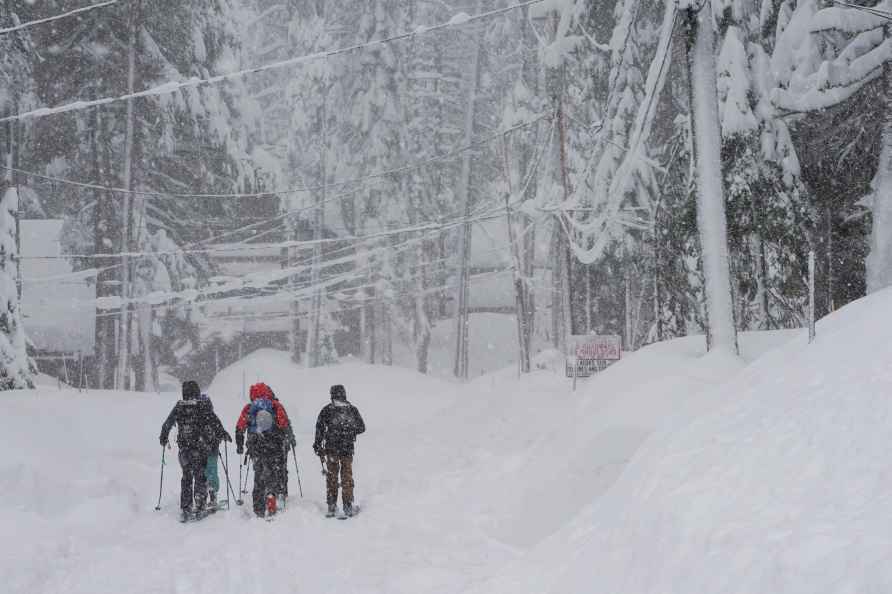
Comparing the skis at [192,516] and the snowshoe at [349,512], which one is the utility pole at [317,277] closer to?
the skis at [192,516]

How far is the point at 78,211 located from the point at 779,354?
85.2 feet

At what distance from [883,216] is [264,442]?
32.8 ft

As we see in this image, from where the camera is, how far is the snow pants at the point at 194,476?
407 inches

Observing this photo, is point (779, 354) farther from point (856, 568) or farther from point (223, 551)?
point (223, 551)

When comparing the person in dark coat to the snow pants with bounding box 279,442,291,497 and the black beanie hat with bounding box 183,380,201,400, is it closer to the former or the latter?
the snow pants with bounding box 279,442,291,497

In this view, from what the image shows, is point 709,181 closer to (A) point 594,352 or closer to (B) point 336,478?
(A) point 594,352

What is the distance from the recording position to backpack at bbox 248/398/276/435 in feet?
35.0

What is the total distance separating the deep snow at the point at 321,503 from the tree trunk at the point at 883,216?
2157 millimetres

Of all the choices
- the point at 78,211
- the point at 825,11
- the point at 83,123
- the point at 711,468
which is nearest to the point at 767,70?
the point at 825,11

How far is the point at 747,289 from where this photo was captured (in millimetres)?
14969

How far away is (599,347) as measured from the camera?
15148 mm

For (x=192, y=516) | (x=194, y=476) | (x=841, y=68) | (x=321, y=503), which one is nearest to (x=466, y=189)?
(x=841, y=68)

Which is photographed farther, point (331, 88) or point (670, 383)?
point (331, 88)

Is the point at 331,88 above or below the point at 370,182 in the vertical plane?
above
